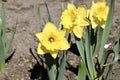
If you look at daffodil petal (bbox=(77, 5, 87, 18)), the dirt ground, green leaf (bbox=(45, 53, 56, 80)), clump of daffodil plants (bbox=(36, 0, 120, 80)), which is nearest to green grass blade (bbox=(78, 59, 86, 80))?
clump of daffodil plants (bbox=(36, 0, 120, 80))

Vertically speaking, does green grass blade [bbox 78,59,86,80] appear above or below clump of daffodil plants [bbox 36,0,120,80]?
below

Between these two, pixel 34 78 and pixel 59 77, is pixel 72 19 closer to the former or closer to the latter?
pixel 59 77

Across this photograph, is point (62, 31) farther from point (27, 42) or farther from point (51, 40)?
→ point (27, 42)

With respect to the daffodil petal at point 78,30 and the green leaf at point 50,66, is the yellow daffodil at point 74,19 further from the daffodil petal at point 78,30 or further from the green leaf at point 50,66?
the green leaf at point 50,66

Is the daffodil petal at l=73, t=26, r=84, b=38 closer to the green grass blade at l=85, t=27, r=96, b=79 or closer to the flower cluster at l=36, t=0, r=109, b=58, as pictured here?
the flower cluster at l=36, t=0, r=109, b=58

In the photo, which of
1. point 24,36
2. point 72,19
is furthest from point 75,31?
point 24,36

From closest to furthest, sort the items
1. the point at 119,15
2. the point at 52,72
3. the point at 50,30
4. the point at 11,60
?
the point at 50,30 → the point at 52,72 → the point at 11,60 → the point at 119,15
